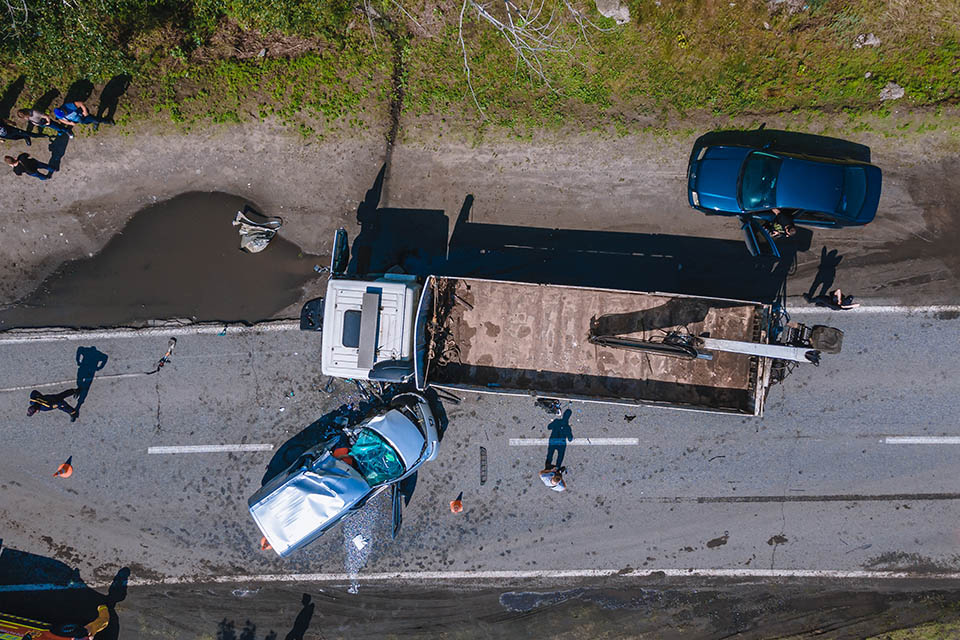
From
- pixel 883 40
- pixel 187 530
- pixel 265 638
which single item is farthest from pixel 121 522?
pixel 883 40

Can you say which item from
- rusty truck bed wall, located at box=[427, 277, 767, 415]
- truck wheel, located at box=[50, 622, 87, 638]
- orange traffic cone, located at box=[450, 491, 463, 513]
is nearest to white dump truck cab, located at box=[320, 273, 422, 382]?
rusty truck bed wall, located at box=[427, 277, 767, 415]

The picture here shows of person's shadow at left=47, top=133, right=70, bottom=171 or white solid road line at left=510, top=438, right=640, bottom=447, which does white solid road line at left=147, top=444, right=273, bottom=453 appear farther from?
person's shadow at left=47, top=133, right=70, bottom=171

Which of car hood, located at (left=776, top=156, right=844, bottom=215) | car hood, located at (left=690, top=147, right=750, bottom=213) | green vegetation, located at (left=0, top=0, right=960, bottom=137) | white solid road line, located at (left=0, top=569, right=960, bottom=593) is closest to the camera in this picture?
car hood, located at (left=776, top=156, right=844, bottom=215)

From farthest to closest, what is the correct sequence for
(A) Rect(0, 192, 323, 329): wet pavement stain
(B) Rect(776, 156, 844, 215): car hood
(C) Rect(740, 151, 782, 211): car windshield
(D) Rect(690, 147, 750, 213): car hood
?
(A) Rect(0, 192, 323, 329): wet pavement stain
(D) Rect(690, 147, 750, 213): car hood
(C) Rect(740, 151, 782, 211): car windshield
(B) Rect(776, 156, 844, 215): car hood

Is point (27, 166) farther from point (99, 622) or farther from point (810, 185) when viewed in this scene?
point (810, 185)

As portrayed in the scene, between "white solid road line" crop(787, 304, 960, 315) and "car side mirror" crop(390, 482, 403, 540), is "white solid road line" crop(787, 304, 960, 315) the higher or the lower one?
the higher one

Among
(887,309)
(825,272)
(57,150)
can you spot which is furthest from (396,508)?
(887,309)

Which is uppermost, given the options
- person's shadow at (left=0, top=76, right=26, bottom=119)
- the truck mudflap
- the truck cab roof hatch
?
person's shadow at (left=0, top=76, right=26, bottom=119)

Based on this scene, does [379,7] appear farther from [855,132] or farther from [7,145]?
[855,132]
